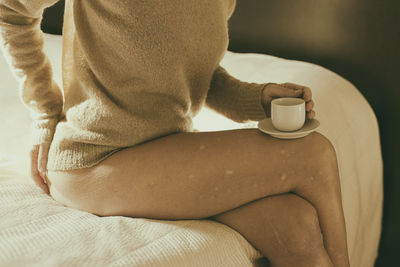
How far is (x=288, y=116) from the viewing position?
883 mm

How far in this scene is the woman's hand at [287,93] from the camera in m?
0.98

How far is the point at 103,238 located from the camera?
82 centimetres

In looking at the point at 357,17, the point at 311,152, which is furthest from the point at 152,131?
the point at 357,17

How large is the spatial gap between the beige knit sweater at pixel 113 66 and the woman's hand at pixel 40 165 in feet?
0.07

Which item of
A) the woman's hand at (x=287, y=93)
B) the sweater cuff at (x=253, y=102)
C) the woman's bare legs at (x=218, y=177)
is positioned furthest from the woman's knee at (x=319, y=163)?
the sweater cuff at (x=253, y=102)

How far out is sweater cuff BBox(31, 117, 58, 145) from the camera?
1019mm

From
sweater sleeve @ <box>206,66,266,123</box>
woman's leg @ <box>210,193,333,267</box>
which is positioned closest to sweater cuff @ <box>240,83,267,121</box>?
sweater sleeve @ <box>206,66,266,123</box>

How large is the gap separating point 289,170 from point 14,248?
1.73ft

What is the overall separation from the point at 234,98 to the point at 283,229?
1.36 feet

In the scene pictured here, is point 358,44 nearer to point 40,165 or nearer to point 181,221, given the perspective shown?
point 181,221

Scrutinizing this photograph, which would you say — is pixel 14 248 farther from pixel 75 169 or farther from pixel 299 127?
pixel 299 127

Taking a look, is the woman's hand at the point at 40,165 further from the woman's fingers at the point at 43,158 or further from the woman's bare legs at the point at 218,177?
the woman's bare legs at the point at 218,177

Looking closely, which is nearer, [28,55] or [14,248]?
[14,248]

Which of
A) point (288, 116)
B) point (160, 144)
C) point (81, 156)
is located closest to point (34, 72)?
point (81, 156)
